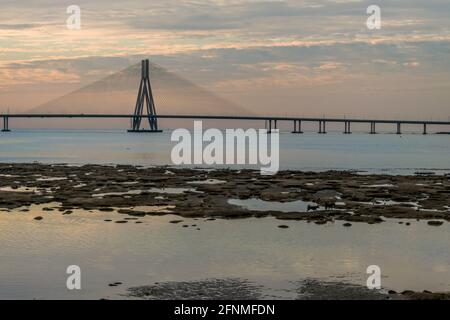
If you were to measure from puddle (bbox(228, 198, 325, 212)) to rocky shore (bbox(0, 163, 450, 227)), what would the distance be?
227 millimetres

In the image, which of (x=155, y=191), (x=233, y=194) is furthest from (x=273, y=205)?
(x=155, y=191)

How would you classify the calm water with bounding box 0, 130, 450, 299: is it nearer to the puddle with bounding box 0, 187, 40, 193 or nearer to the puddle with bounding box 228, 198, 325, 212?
the puddle with bounding box 228, 198, 325, 212

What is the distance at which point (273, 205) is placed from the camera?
96.2ft

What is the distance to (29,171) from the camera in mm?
48688

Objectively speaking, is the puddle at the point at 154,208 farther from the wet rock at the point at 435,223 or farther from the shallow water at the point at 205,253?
the wet rock at the point at 435,223

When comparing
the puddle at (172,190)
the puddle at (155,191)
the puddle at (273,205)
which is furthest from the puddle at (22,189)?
the puddle at (273,205)

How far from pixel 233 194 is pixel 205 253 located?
13714 mm

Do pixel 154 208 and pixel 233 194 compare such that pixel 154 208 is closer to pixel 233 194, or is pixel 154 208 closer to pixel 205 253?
pixel 233 194

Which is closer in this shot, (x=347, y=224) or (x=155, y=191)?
(x=347, y=224)

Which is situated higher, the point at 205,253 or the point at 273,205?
the point at 273,205

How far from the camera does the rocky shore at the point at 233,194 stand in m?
26.5

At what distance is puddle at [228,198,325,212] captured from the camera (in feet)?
91.9

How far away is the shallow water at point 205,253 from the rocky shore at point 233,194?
1.66 m

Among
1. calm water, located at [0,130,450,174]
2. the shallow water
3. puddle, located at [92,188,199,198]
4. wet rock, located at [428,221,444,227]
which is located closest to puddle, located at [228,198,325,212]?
the shallow water
